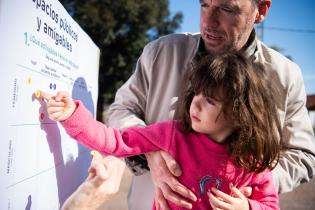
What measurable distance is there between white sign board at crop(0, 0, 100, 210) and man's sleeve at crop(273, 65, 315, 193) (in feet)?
4.19

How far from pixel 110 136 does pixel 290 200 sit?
586 cm

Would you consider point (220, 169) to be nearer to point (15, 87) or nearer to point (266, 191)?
point (266, 191)

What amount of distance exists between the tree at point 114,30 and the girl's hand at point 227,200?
47.4 ft

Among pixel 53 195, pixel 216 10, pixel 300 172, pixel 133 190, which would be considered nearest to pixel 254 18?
pixel 216 10

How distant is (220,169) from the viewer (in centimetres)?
152

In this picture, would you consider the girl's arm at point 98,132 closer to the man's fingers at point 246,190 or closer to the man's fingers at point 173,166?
the man's fingers at point 173,166

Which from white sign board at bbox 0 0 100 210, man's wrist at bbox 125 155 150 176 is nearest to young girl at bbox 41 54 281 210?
white sign board at bbox 0 0 100 210

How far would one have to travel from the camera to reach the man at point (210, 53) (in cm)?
203

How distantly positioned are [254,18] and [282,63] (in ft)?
1.17

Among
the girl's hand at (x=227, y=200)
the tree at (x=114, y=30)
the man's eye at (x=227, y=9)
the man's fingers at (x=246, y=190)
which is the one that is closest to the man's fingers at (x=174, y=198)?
the girl's hand at (x=227, y=200)

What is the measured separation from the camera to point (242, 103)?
1.45 metres

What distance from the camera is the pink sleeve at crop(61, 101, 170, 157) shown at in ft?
4.46

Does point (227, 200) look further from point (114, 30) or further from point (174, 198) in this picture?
point (114, 30)

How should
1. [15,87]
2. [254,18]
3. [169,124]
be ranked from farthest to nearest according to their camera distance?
[254,18] < [169,124] < [15,87]
